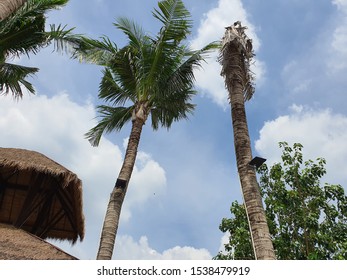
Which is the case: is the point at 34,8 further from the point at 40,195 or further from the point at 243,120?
the point at 243,120

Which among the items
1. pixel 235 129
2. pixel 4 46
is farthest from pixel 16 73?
pixel 235 129

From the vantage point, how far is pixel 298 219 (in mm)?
16641

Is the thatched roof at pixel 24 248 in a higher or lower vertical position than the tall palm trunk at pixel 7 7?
lower

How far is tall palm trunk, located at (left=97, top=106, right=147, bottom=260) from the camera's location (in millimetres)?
10078

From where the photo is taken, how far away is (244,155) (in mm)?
8453

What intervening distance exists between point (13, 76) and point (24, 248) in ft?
27.1

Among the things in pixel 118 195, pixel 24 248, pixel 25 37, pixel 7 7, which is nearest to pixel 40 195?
pixel 118 195

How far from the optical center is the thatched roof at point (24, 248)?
8352 mm

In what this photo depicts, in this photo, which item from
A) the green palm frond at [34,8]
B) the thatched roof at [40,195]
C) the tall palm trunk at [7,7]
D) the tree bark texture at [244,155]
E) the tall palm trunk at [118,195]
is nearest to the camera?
the tree bark texture at [244,155]

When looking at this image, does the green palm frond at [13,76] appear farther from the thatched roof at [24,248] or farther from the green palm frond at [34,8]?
the thatched roof at [24,248]

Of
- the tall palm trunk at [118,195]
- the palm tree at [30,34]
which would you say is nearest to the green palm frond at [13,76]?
the palm tree at [30,34]

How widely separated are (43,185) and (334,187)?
12.3m

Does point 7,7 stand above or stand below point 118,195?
above
